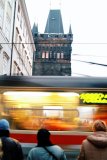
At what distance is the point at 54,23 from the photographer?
10956 cm

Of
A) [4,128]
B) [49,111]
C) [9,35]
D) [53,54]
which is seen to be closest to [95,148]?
[4,128]

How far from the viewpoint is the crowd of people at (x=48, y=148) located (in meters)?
5.36

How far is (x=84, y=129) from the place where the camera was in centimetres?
1062

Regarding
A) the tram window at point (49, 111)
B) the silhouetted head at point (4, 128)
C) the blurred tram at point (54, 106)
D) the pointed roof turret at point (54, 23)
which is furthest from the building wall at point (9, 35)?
the pointed roof turret at point (54, 23)

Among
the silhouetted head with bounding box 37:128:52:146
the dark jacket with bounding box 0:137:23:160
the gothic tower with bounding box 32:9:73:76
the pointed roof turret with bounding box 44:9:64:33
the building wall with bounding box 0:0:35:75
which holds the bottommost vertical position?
the dark jacket with bounding box 0:137:23:160

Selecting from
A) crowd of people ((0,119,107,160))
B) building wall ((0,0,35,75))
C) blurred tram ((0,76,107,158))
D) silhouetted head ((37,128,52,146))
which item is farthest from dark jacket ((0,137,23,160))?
building wall ((0,0,35,75))

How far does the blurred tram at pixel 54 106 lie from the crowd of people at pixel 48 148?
495 cm

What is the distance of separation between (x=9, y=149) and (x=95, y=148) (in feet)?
4.19

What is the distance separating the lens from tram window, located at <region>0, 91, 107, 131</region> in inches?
420

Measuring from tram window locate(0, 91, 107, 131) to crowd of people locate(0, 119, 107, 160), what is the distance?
16.4 ft

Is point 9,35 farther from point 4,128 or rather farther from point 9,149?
point 9,149

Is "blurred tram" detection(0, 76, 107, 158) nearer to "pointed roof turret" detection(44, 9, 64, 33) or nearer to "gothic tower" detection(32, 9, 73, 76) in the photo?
"gothic tower" detection(32, 9, 73, 76)

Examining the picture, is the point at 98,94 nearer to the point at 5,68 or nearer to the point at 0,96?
the point at 0,96

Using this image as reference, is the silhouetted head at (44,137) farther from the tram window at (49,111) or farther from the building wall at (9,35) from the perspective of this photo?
the building wall at (9,35)
